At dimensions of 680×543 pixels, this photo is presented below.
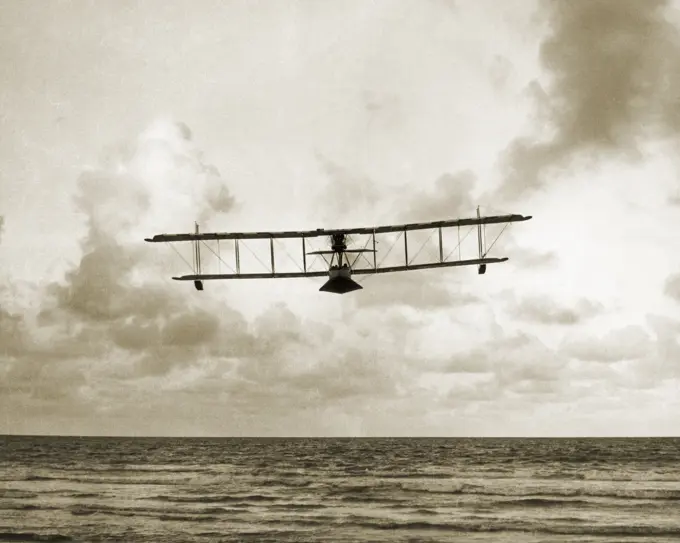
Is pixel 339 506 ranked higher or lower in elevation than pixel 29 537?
lower

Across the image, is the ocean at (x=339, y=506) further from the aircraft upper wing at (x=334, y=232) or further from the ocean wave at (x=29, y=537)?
the aircraft upper wing at (x=334, y=232)

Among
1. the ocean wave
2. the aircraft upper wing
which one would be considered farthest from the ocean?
the aircraft upper wing

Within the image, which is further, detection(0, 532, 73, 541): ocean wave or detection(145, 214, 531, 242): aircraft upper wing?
detection(145, 214, 531, 242): aircraft upper wing

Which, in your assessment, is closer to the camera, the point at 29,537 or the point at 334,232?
the point at 29,537

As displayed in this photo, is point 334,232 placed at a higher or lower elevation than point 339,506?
higher

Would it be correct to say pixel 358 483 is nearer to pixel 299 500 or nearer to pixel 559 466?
pixel 299 500

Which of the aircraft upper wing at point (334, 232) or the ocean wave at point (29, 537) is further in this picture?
the aircraft upper wing at point (334, 232)

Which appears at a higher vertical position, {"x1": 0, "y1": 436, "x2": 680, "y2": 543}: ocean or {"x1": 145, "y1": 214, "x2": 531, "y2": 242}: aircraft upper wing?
{"x1": 145, "y1": 214, "x2": 531, "y2": 242}: aircraft upper wing


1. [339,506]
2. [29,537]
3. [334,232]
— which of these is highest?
[334,232]

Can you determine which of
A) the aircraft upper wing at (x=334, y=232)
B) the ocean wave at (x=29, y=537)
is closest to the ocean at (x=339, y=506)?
the ocean wave at (x=29, y=537)

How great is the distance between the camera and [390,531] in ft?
96.0

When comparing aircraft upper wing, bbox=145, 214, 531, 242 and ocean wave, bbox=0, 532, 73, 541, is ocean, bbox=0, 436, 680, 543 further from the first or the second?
aircraft upper wing, bbox=145, 214, 531, 242

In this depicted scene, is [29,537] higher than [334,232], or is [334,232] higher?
[334,232]

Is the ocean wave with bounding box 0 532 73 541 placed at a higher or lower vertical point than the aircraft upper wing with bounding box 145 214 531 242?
lower
